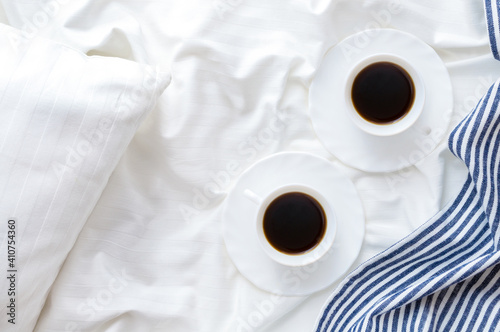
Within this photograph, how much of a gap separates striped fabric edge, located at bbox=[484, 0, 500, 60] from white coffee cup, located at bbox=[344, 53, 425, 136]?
0.12 metres

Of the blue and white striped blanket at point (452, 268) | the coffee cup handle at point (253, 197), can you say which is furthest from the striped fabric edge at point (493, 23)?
the coffee cup handle at point (253, 197)

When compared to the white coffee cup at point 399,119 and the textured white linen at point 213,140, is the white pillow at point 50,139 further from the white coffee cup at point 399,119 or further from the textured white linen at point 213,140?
the white coffee cup at point 399,119

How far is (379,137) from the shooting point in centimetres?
73

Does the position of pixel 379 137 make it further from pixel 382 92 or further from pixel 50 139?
pixel 50 139

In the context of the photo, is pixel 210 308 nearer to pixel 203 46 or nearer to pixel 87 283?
pixel 87 283

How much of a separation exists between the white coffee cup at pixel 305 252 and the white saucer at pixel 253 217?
0.10 ft

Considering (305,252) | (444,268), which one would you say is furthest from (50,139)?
(444,268)

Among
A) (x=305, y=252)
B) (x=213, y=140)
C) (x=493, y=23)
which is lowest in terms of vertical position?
(x=305, y=252)

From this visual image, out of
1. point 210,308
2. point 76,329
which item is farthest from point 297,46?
point 76,329

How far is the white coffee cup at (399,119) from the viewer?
70 cm

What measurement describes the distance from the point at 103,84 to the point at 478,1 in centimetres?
52

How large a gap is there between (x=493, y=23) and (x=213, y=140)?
1.32 ft

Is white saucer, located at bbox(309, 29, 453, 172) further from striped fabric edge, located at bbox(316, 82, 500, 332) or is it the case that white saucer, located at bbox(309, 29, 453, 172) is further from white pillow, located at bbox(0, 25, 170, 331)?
white pillow, located at bbox(0, 25, 170, 331)

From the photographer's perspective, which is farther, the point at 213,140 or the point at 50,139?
the point at 213,140
